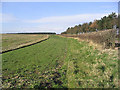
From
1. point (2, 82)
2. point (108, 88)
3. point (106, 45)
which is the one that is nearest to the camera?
point (108, 88)

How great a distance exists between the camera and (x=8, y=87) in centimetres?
629

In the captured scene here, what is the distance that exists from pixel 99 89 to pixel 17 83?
4133 mm

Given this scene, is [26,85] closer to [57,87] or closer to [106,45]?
[57,87]

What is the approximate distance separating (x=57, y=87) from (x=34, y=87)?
1077 millimetres

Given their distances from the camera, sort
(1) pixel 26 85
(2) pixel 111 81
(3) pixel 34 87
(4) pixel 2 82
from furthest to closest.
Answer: (4) pixel 2 82 → (1) pixel 26 85 → (3) pixel 34 87 → (2) pixel 111 81

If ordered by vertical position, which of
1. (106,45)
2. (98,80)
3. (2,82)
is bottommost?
(2,82)

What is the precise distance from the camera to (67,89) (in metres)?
5.70

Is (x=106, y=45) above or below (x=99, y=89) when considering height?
above

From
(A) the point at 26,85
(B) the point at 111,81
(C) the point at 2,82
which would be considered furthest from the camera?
(C) the point at 2,82

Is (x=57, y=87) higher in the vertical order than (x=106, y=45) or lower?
lower

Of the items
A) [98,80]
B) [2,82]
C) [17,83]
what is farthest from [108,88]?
[2,82]

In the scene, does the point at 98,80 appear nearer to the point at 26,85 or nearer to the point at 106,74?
the point at 106,74

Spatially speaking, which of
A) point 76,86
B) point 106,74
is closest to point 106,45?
point 106,74

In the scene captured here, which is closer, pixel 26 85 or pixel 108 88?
pixel 108 88
